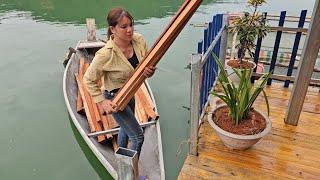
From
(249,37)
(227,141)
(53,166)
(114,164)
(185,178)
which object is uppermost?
(249,37)

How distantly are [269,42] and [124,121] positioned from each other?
261 inches

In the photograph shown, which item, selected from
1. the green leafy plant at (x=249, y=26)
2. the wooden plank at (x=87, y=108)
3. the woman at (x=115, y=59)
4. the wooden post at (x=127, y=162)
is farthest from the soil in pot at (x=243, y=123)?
the wooden plank at (x=87, y=108)

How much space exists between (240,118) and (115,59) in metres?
1.31

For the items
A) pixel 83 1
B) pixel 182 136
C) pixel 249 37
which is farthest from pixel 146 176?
pixel 83 1

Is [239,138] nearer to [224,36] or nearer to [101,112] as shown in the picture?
[224,36]

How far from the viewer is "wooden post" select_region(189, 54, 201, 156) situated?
231 cm

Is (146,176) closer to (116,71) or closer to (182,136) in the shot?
(116,71)

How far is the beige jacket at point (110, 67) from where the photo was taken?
230 centimetres

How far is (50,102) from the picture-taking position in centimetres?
598

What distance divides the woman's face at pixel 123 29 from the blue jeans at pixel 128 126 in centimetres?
54

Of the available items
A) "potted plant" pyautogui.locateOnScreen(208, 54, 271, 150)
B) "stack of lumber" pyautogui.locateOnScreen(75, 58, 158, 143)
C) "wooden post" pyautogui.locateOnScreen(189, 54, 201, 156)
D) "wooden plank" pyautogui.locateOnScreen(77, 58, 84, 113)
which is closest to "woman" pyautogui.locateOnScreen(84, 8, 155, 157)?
"wooden post" pyautogui.locateOnScreen(189, 54, 201, 156)

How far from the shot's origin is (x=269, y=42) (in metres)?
8.02

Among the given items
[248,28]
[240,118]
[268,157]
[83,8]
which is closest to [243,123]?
[240,118]

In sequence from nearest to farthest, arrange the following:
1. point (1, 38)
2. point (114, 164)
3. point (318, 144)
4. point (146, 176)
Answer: point (318, 144) → point (146, 176) → point (114, 164) → point (1, 38)
